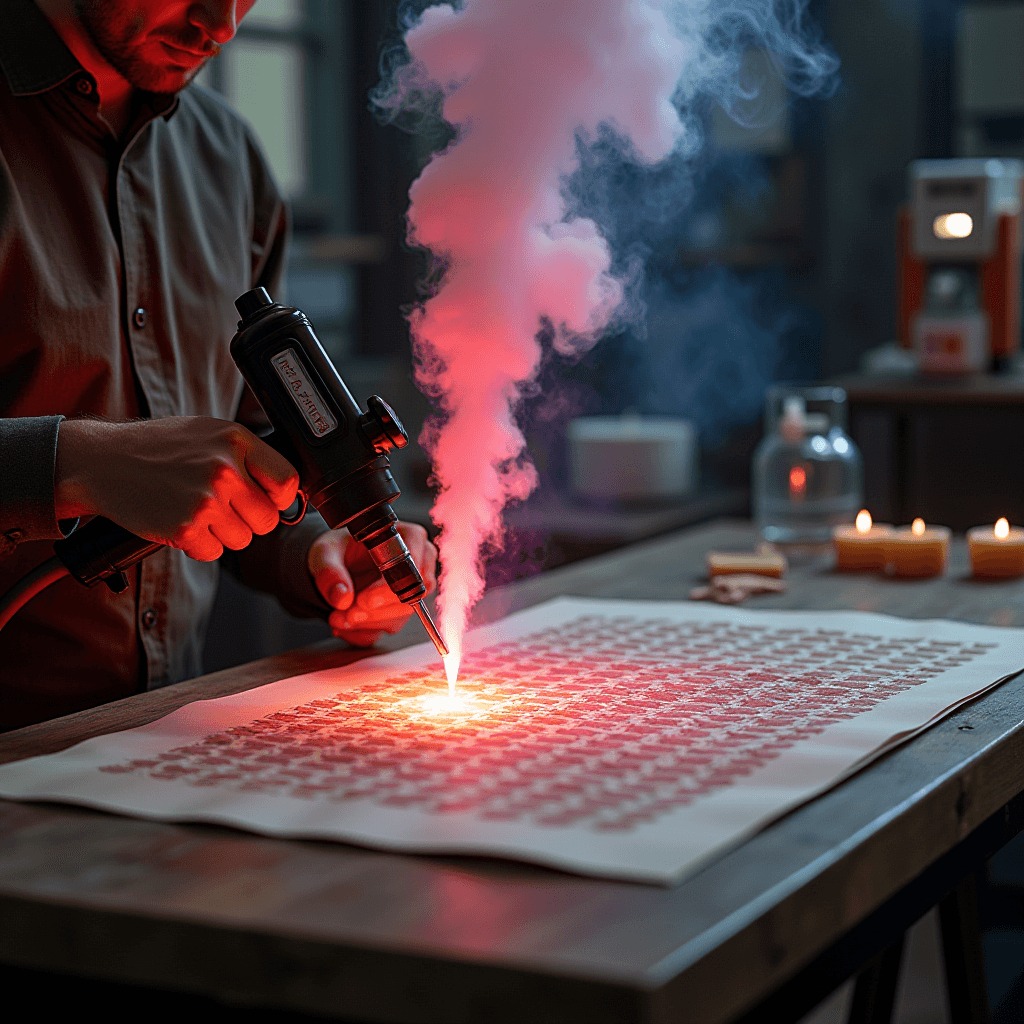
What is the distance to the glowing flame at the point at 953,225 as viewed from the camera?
327 centimetres

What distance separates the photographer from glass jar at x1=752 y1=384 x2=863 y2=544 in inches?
84.1

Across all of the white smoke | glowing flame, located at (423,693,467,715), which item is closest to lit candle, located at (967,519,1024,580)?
the white smoke

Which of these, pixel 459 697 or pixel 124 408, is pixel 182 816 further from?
pixel 124 408

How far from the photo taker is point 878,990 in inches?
62.3

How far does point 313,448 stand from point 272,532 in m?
0.44

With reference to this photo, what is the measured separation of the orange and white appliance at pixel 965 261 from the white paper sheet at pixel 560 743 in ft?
6.51

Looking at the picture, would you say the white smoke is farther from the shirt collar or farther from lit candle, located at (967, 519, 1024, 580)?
lit candle, located at (967, 519, 1024, 580)

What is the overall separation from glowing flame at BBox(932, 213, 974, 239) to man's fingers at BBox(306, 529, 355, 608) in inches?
93.2

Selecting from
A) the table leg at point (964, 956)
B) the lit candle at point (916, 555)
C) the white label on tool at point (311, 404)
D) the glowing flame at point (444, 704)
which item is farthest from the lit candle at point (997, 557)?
the white label on tool at point (311, 404)

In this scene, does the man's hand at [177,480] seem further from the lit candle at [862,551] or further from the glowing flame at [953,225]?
the glowing flame at [953,225]

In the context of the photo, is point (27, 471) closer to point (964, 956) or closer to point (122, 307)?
point (122, 307)

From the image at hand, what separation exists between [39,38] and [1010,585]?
138 centimetres

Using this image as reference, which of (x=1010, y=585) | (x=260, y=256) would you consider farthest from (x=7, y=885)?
(x=1010, y=585)

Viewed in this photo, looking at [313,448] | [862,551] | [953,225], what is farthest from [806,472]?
[953,225]
